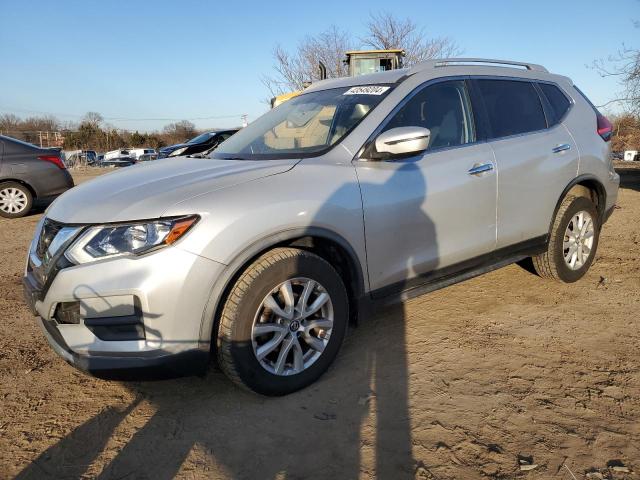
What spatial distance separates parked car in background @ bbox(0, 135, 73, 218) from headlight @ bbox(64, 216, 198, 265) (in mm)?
7202

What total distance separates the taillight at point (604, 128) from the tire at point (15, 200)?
8.53 m

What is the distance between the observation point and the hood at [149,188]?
230 centimetres

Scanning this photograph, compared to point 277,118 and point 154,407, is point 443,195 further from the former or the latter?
point 154,407

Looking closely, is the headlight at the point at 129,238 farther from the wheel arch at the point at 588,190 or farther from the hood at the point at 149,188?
the wheel arch at the point at 588,190

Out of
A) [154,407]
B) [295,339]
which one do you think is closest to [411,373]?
[295,339]

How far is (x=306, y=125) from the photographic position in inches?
134

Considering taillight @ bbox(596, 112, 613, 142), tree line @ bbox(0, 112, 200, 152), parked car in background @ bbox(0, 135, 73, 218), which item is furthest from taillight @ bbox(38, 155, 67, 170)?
tree line @ bbox(0, 112, 200, 152)

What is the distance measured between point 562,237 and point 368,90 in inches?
81.5

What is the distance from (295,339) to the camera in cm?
259

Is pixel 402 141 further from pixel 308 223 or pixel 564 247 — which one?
pixel 564 247

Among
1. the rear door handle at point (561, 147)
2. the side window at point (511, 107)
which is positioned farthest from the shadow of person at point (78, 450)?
the rear door handle at point (561, 147)

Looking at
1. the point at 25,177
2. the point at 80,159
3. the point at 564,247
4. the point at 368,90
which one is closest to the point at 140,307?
Result: the point at 368,90

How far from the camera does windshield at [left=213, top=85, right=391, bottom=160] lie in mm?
3045

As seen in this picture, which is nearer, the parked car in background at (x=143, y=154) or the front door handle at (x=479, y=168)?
the front door handle at (x=479, y=168)
